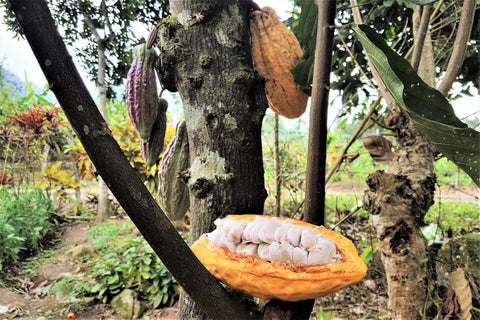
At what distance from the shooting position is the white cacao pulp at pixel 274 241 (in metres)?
0.41

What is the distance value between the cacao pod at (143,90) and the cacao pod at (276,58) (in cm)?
23

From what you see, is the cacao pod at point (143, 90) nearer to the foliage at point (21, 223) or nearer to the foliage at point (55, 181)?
the foliage at point (21, 223)

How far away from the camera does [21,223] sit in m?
2.34

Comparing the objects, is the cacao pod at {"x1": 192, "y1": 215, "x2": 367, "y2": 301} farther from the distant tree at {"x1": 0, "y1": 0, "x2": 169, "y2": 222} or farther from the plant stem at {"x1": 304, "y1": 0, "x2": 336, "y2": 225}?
the distant tree at {"x1": 0, "y1": 0, "x2": 169, "y2": 222}

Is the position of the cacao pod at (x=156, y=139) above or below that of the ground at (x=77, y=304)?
above

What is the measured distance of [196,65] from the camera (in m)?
0.53

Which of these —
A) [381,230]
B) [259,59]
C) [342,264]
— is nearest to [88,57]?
[259,59]

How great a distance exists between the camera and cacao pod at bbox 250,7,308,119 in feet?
2.10

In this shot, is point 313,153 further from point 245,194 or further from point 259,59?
point 259,59

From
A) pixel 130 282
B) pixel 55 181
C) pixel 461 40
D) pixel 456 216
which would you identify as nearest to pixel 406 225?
→ pixel 461 40

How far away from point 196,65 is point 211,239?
0.97 ft

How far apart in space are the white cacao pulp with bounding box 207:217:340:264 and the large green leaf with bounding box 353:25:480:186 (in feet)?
0.63

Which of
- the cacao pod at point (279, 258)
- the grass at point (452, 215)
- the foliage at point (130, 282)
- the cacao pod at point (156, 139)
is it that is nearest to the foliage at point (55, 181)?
the foliage at point (130, 282)

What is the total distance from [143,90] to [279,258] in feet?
1.48
